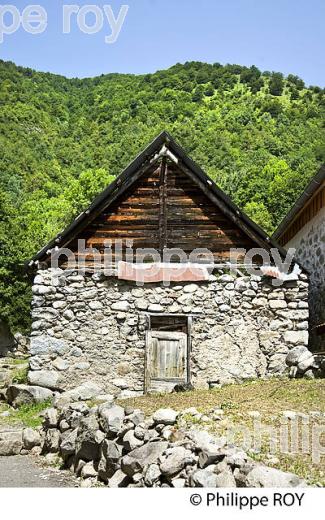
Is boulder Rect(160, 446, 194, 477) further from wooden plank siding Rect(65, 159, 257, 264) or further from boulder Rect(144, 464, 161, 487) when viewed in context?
wooden plank siding Rect(65, 159, 257, 264)

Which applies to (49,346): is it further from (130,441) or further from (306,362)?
(306,362)

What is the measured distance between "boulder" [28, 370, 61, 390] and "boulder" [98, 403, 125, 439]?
12.3 feet

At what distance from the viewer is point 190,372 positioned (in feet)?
40.7

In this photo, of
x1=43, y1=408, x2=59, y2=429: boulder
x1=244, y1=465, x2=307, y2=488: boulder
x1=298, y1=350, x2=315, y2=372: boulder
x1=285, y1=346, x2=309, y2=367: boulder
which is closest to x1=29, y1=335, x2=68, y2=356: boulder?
x1=43, y1=408, x2=59, y2=429: boulder

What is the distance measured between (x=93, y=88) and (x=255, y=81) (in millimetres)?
25656

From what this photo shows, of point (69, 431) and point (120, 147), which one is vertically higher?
point (120, 147)

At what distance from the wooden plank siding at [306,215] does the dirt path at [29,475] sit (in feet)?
28.5

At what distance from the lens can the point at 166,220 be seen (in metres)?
13.2

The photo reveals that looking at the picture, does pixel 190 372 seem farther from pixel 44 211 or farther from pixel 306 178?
pixel 44 211

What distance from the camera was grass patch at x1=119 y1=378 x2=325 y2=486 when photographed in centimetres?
624

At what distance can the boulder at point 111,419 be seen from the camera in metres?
7.96

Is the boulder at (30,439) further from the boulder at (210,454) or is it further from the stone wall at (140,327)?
the boulder at (210,454)

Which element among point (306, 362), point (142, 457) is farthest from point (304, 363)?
point (142, 457)
